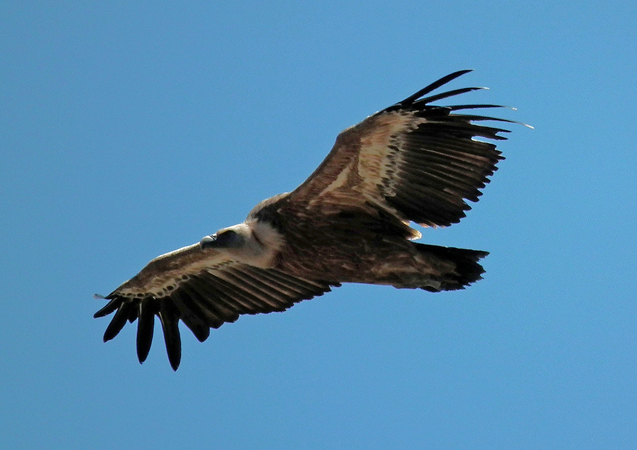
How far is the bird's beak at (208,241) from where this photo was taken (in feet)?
36.7

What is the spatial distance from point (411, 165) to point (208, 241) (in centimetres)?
246

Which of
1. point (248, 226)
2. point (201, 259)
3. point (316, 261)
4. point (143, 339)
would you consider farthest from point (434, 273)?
point (143, 339)

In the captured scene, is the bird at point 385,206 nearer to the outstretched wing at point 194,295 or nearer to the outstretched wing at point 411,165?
the outstretched wing at point 411,165

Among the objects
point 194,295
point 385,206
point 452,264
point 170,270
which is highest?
point 170,270

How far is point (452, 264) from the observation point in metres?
10.6

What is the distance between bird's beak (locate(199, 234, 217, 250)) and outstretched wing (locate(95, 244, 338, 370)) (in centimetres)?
89

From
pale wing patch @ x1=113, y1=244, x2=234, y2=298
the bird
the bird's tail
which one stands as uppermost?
pale wing patch @ x1=113, y1=244, x2=234, y2=298

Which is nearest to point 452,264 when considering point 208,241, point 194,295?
point 208,241

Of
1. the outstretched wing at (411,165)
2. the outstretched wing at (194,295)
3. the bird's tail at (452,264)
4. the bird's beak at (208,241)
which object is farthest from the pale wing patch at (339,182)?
the outstretched wing at (194,295)

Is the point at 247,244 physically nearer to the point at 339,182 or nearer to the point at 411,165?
the point at 339,182

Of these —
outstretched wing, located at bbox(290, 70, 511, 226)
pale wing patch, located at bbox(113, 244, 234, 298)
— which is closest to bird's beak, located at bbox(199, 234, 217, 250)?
pale wing patch, located at bbox(113, 244, 234, 298)

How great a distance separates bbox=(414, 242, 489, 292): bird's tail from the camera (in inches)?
419

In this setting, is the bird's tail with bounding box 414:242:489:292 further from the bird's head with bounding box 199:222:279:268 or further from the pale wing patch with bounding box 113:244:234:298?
the pale wing patch with bounding box 113:244:234:298

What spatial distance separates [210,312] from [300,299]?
1223 millimetres
